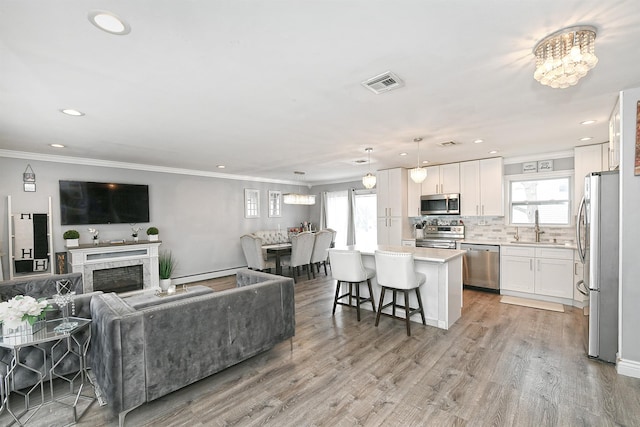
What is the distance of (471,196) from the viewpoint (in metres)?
5.56

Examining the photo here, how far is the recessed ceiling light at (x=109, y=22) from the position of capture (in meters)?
1.44

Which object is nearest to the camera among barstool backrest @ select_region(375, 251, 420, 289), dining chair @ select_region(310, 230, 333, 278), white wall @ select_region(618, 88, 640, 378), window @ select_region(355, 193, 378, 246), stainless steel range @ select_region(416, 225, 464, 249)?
white wall @ select_region(618, 88, 640, 378)

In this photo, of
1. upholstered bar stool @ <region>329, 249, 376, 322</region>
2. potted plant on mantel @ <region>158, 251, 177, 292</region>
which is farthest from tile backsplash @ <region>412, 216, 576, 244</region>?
potted plant on mantel @ <region>158, 251, 177, 292</region>

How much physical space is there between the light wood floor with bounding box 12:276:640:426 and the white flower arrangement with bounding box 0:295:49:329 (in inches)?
33.0

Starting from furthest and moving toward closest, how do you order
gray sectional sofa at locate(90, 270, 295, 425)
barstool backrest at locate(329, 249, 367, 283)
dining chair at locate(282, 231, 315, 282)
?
A: 1. dining chair at locate(282, 231, 315, 282)
2. barstool backrest at locate(329, 249, 367, 283)
3. gray sectional sofa at locate(90, 270, 295, 425)

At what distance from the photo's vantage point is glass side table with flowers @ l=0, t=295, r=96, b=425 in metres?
1.94

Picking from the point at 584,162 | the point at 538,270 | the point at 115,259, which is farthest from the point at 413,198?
the point at 115,259

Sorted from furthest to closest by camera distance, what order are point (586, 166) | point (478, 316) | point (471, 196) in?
point (471, 196) → point (586, 166) → point (478, 316)

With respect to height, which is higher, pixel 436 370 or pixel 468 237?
pixel 468 237

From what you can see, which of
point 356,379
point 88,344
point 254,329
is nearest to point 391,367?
point 356,379

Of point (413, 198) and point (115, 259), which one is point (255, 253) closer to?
point (115, 259)

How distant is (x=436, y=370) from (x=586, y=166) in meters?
4.05

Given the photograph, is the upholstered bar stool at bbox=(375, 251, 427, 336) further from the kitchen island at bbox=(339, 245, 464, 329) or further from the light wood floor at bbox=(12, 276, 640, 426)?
the light wood floor at bbox=(12, 276, 640, 426)

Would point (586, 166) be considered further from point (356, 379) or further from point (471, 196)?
point (356, 379)
